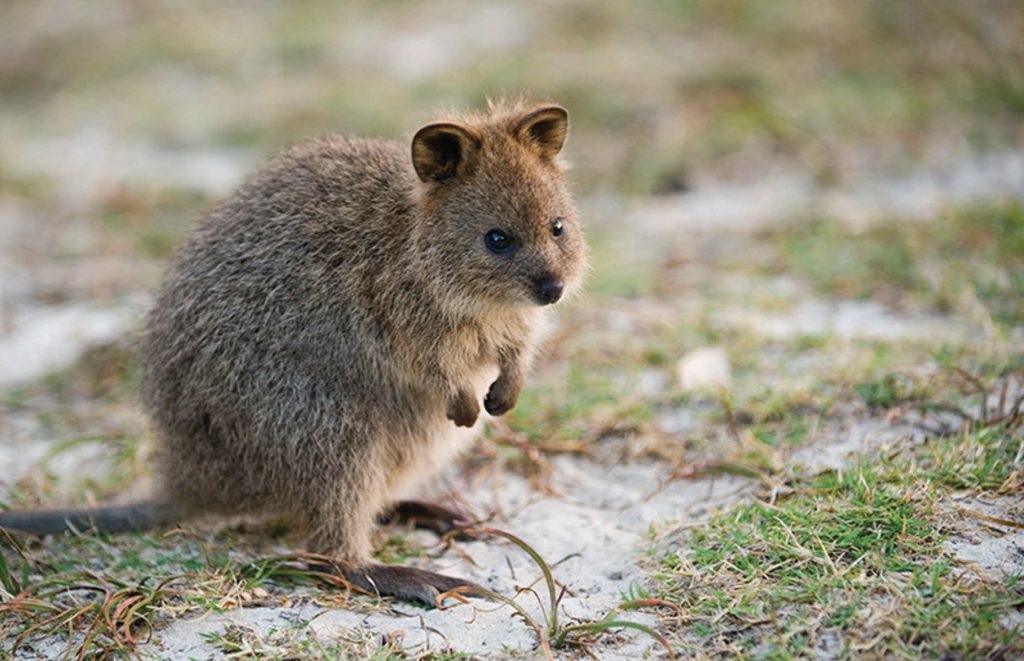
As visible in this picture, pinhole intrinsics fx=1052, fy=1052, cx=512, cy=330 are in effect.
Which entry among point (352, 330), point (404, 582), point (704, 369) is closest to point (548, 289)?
→ point (352, 330)

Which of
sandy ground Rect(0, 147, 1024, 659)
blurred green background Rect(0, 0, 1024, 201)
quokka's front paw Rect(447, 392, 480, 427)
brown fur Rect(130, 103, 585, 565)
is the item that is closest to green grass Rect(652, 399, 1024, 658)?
sandy ground Rect(0, 147, 1024, 659)

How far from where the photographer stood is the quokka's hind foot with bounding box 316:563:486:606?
10.5ft

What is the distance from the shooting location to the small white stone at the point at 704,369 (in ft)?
14.3

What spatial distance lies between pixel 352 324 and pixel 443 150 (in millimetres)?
639

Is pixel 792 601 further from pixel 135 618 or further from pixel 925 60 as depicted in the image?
pixel 925 60

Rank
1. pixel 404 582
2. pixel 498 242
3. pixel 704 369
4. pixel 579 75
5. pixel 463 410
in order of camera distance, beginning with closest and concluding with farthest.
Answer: pixel 404 582, pixel 498 242, pixel 463 410, pixel 704 369, pixel 579 75

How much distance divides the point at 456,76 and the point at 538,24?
1.55 m

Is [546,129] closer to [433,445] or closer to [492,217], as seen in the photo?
[492,217]

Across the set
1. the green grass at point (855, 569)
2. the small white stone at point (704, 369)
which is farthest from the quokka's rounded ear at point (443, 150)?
the small white stone at point (704, 369)

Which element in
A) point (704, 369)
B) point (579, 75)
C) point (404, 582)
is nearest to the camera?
point (404, 582)

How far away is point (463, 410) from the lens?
3.49 meters

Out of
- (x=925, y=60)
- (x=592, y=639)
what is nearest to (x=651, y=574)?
(x=592, y=639)

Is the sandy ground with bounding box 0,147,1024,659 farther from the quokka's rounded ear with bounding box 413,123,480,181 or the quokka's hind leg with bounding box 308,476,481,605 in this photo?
the quokka's rounded ear with bounding box 413,123,480,181

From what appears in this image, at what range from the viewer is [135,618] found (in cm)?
300
